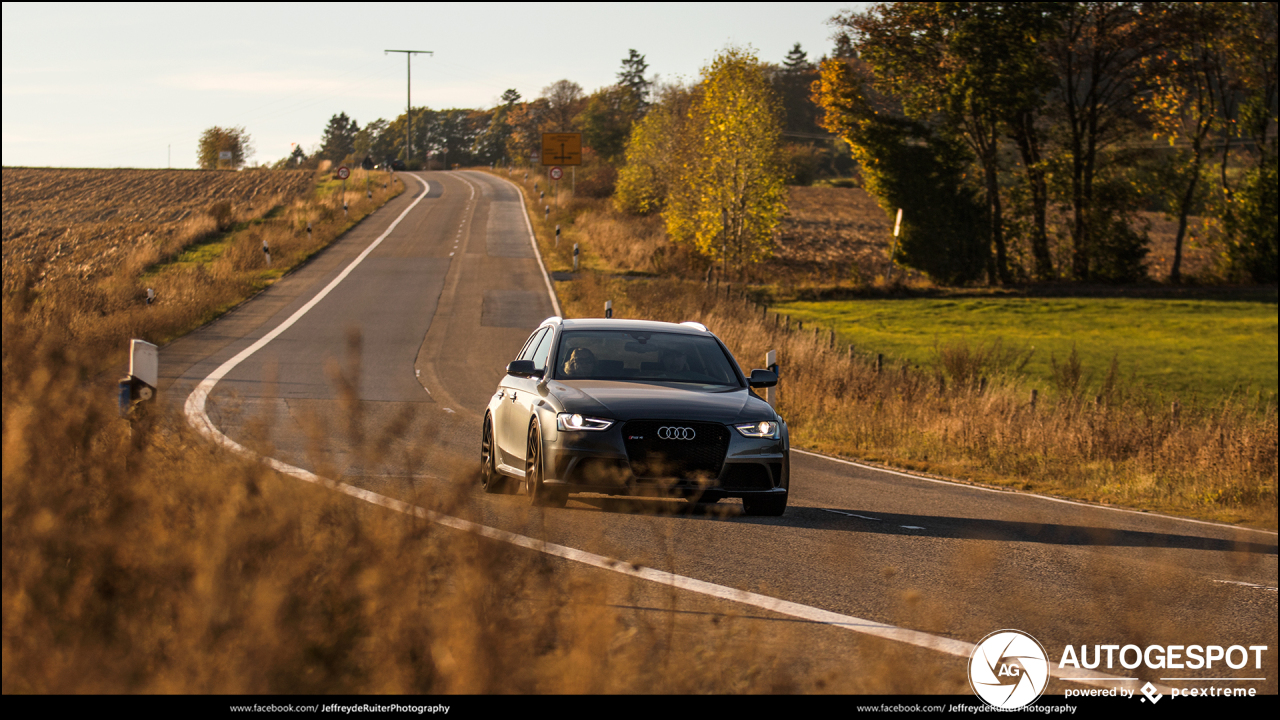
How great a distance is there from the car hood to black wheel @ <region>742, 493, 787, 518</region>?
0.68 metres

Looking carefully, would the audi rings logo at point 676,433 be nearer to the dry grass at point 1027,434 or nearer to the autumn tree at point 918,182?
the dry grass at point 1027,434

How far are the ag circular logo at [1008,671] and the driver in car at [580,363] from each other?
16.1 ft

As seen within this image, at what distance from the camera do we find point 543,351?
1087cm

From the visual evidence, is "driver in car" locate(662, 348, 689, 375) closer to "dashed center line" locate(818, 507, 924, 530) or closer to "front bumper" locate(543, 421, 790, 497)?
"front bumper" locate(543, 421, 790, 497)

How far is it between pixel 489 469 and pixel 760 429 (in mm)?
2720

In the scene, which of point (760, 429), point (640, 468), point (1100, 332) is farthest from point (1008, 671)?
point (1100, 332)

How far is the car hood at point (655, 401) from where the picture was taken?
881 cm

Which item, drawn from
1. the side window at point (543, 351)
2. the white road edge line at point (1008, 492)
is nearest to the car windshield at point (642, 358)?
the side window at point (543, 351)

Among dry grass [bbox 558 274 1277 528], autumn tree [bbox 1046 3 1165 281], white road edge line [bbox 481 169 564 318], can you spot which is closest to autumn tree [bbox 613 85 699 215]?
white road edge line [bbox 481 169 564 318]

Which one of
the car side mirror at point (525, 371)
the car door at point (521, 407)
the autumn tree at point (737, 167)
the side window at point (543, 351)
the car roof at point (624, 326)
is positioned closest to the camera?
the car door at point (521, 407)

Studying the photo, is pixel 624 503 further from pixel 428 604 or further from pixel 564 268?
pixel 564 268

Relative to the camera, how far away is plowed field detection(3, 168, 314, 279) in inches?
1694

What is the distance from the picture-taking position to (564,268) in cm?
4309

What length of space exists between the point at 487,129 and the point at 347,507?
7175 inches
